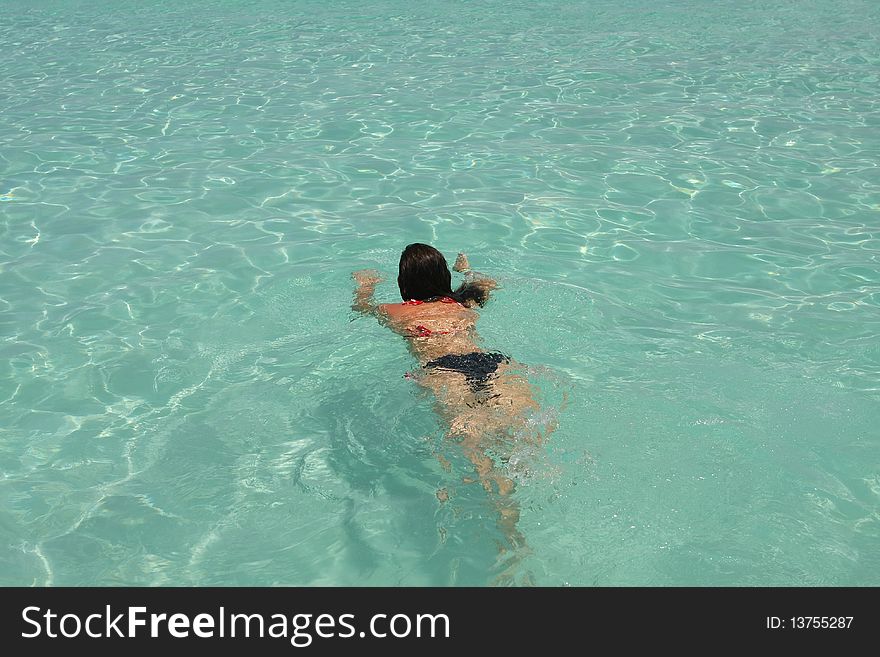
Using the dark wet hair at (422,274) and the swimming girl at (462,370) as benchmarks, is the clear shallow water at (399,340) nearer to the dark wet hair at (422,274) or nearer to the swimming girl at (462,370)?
the swimming girl at (462,370)

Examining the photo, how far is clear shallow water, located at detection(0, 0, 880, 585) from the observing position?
3783mm

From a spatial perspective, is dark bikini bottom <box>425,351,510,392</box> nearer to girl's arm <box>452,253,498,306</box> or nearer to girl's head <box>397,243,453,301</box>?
girl's head <box>397,243,453,301</box>

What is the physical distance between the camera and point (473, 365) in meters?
4.41

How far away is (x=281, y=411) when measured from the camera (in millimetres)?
4664

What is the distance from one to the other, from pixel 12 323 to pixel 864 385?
5.19 m

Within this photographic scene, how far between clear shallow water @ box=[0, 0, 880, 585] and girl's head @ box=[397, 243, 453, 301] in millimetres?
493

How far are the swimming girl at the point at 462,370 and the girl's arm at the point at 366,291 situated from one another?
2cm

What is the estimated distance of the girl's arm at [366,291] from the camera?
520 centimetres

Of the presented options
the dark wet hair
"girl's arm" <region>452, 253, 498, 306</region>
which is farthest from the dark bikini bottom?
"girl's arm" <region>452, 253, 498, 306</region>

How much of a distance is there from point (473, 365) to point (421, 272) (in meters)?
0.65
